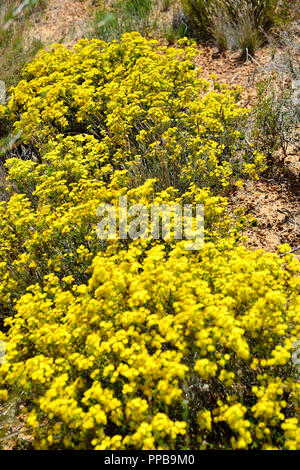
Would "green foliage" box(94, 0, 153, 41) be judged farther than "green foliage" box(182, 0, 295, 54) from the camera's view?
Yes

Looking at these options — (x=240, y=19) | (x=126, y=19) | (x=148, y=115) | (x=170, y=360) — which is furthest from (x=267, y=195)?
(x=126, y=19)

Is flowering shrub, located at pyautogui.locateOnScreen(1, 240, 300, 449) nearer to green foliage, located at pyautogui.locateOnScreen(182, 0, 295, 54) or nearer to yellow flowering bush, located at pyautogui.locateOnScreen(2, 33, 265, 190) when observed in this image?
yellow flowering bush, located at pyautogui.locateOnScreen(2, 33, 265, 190)

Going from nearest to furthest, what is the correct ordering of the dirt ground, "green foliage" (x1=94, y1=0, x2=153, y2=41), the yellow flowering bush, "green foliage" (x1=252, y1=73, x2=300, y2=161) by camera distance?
the dirt ground
the yellow flowering bush
"green foliage" (x1=252, y1=73, x2=300, y2=161)
"green foliage" (x1=94, y1=0, x2=153, y2=41)

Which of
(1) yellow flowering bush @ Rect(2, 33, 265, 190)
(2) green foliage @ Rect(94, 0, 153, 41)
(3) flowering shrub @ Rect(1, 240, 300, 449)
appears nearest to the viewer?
(3) flowering shrub @ Rect(1, 240, 300, 449)

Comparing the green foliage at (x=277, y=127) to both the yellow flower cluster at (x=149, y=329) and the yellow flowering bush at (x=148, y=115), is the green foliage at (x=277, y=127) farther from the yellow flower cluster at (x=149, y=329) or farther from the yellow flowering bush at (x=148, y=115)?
the yellow flower cluster at (x=149, y=329)

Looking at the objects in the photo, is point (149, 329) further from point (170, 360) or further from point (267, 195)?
point (267, 195)

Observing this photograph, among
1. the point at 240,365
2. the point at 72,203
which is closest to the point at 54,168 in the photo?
the point at 72,203

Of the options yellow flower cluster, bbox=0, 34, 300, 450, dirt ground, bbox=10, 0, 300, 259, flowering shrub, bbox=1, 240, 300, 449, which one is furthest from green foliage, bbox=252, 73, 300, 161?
flowering shrub, bbox=1, 240, 300, 449

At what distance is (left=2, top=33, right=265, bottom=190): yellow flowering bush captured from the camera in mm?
3975

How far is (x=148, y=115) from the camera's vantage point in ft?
14.3

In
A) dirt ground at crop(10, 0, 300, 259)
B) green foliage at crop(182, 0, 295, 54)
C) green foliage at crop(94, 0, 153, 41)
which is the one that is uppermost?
green foliage at crop(94, 0, 153, 41)

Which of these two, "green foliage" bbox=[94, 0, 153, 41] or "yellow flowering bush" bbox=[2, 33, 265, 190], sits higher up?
"green foliage" bbox=[94, 0, 153, 41]

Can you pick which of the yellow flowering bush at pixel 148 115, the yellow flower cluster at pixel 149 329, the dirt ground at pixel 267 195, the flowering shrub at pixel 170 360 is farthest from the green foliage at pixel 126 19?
the flowering shrub at pixel 170 360

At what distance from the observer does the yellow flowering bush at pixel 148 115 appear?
3975mm
